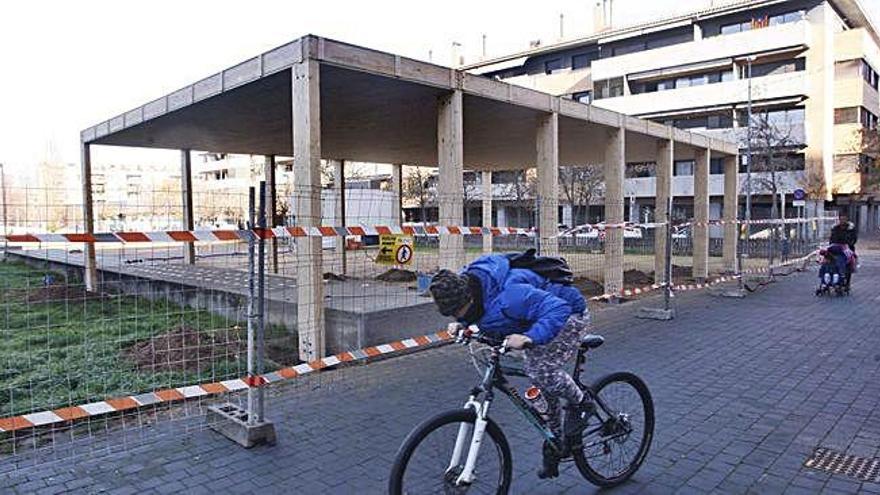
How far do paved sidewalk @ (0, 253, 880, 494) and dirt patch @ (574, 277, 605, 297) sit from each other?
4493 millimetres

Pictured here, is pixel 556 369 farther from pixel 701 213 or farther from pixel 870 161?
pixel 870 161

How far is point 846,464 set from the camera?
419 cm

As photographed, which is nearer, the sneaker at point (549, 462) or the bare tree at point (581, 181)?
the sneaker at point (549, 462)

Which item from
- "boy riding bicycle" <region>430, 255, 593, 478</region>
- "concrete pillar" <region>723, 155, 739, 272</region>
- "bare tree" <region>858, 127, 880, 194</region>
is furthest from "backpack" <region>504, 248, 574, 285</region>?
"bare tree" <region>858, 127, 880, 194</region>

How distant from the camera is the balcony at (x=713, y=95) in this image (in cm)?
3922

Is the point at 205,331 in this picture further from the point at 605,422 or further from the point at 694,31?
the point at 694,31

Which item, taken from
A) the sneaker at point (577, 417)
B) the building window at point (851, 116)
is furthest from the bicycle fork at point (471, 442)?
the building window at point (851, 116)

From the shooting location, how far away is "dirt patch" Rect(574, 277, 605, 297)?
13.2 m

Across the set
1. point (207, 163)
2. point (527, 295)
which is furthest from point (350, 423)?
point (207, 163)

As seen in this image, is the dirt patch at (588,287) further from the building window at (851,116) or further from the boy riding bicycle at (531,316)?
the building window at (851,116)

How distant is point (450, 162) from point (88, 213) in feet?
31.5

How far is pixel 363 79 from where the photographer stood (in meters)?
7.95

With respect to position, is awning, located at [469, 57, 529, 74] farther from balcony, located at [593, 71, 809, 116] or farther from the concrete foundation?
the concrete foundation

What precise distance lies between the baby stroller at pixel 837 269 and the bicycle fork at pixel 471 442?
12.2 meters
